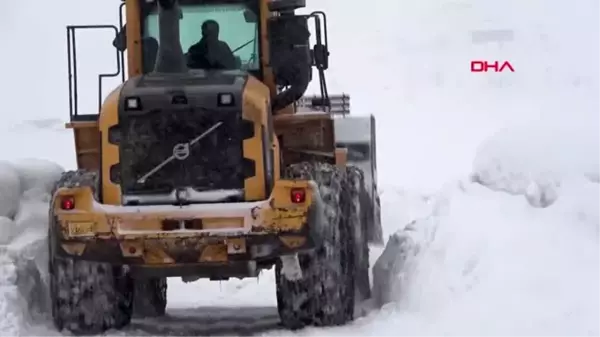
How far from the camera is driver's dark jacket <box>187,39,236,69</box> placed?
10.6 meters

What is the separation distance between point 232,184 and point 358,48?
3609 centimetres

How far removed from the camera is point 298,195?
903cm

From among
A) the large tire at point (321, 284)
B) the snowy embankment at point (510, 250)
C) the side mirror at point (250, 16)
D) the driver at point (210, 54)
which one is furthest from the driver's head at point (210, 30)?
the snowy embankment at point (510, 250)

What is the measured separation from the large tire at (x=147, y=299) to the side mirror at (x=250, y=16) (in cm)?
256

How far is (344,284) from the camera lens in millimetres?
9648

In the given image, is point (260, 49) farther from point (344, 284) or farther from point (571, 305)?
point (571, 305)

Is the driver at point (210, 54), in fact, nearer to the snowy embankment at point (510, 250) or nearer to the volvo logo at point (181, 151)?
the volvo logo at point (181, 151)

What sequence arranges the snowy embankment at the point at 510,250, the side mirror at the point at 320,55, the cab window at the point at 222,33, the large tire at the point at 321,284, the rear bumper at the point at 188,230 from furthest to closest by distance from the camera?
the cab window at the point at 222,33, the side mirror at the point at 320,55, the large tire at the point at 321,284, the rear bumper at the point at 188,230, the snowy embankment at the point at 510,250

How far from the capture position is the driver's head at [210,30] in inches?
420

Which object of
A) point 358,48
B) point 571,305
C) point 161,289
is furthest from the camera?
point 358,48

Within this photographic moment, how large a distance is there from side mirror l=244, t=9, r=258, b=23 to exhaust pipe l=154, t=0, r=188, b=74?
2.64 feet

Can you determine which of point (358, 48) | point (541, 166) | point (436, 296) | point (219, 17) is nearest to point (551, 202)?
point (541, 166)

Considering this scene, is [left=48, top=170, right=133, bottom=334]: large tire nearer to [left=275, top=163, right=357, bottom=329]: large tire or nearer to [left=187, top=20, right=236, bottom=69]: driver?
[left=275, top=163, right=357, bottom=329]: large tire

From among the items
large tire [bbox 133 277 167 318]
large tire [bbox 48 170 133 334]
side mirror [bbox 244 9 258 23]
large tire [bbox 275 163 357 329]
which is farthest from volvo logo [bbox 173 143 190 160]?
large tire [bbox 133 277 167 318]
